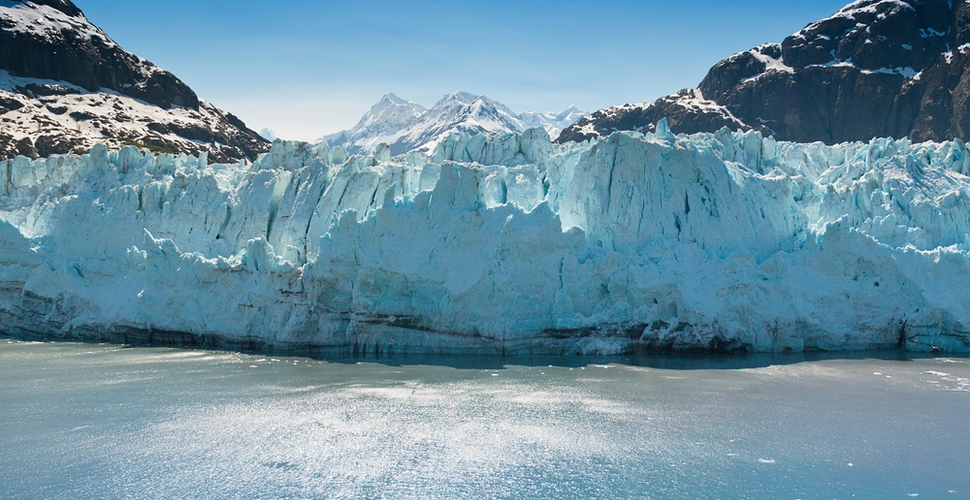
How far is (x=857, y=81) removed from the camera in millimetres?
53156

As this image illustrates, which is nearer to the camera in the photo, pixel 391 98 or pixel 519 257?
pixel 519 257

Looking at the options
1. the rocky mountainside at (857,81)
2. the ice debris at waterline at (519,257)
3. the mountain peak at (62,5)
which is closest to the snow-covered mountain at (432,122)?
the rocky mountainside at (857,81)

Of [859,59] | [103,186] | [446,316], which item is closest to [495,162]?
[446,316]

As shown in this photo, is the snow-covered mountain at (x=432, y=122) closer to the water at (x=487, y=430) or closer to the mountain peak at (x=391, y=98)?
the mountain peak at (x=391, y=98)

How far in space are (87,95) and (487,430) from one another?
5801cm

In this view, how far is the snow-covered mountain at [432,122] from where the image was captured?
8769 cm

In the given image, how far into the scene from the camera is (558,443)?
9.96 m

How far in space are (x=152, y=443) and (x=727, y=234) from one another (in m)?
12.9

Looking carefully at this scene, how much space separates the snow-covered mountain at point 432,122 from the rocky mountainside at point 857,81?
81.1 feet

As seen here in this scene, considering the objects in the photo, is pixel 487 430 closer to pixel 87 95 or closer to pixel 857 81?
pixel 857 81

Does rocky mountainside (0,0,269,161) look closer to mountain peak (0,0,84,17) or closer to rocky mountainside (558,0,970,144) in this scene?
mountain peak (0,0,84,17)

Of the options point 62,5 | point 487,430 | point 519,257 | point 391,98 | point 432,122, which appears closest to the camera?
point 487,430

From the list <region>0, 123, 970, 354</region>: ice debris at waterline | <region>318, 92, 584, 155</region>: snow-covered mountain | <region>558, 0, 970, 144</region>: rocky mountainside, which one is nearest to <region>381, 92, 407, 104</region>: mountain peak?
<region>318, 92, 584, 155</region>: snow-covered mountain

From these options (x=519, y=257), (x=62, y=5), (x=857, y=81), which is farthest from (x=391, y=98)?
(x=519, y=257)
